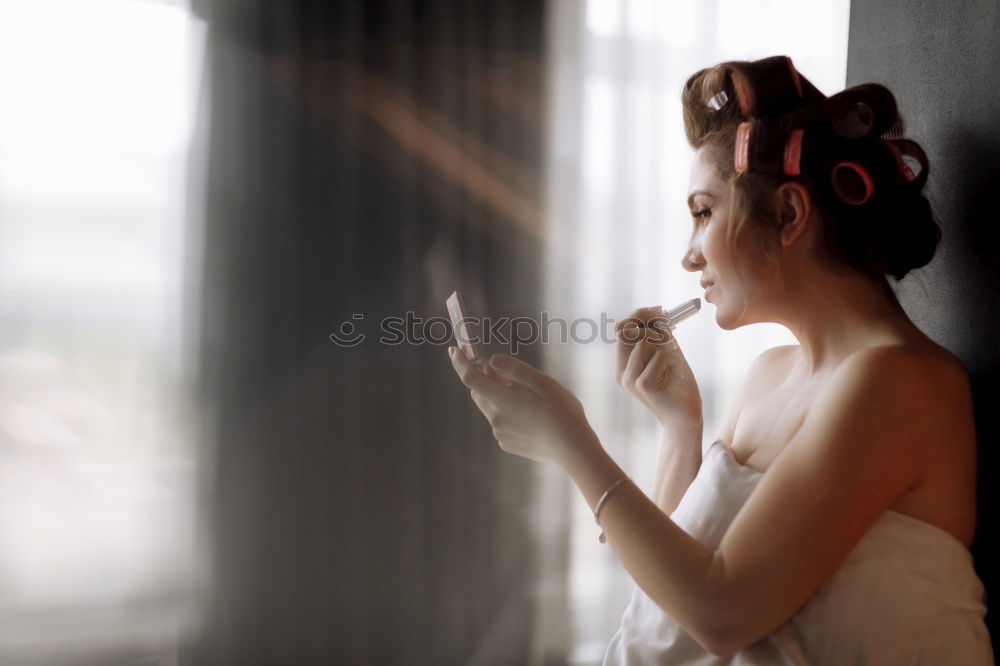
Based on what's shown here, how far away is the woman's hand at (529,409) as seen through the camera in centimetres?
86

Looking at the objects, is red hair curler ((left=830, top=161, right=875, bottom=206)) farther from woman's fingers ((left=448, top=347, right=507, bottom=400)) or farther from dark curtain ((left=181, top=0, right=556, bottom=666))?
dark curtain ((left=181, top=0, right=556, bottom=666))

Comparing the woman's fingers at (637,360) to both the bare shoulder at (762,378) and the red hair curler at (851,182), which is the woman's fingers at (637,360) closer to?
the bare shoulder at (762,378)

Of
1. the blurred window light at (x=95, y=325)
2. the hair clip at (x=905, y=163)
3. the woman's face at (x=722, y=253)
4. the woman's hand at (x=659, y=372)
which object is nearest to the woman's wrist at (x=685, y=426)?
the woman's hand at (x=659, y=372)

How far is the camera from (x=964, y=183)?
0.96 metres

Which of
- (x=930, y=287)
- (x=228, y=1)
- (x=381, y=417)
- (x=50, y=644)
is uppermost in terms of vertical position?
(x=228, y=1)

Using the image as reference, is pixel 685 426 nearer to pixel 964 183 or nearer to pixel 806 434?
pixel 806 434

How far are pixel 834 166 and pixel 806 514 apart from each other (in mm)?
407

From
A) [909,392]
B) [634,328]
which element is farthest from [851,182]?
[634,328]

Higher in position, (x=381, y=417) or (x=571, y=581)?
A: (x=381, y=417)

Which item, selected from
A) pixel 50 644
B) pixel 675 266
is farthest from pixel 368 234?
pixel 50 644

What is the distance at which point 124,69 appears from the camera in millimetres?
1380

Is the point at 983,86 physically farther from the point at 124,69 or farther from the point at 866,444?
the point at 124,69

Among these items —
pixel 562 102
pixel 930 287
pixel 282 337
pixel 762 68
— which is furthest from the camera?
pixel 562 102

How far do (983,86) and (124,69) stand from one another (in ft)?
4.72
